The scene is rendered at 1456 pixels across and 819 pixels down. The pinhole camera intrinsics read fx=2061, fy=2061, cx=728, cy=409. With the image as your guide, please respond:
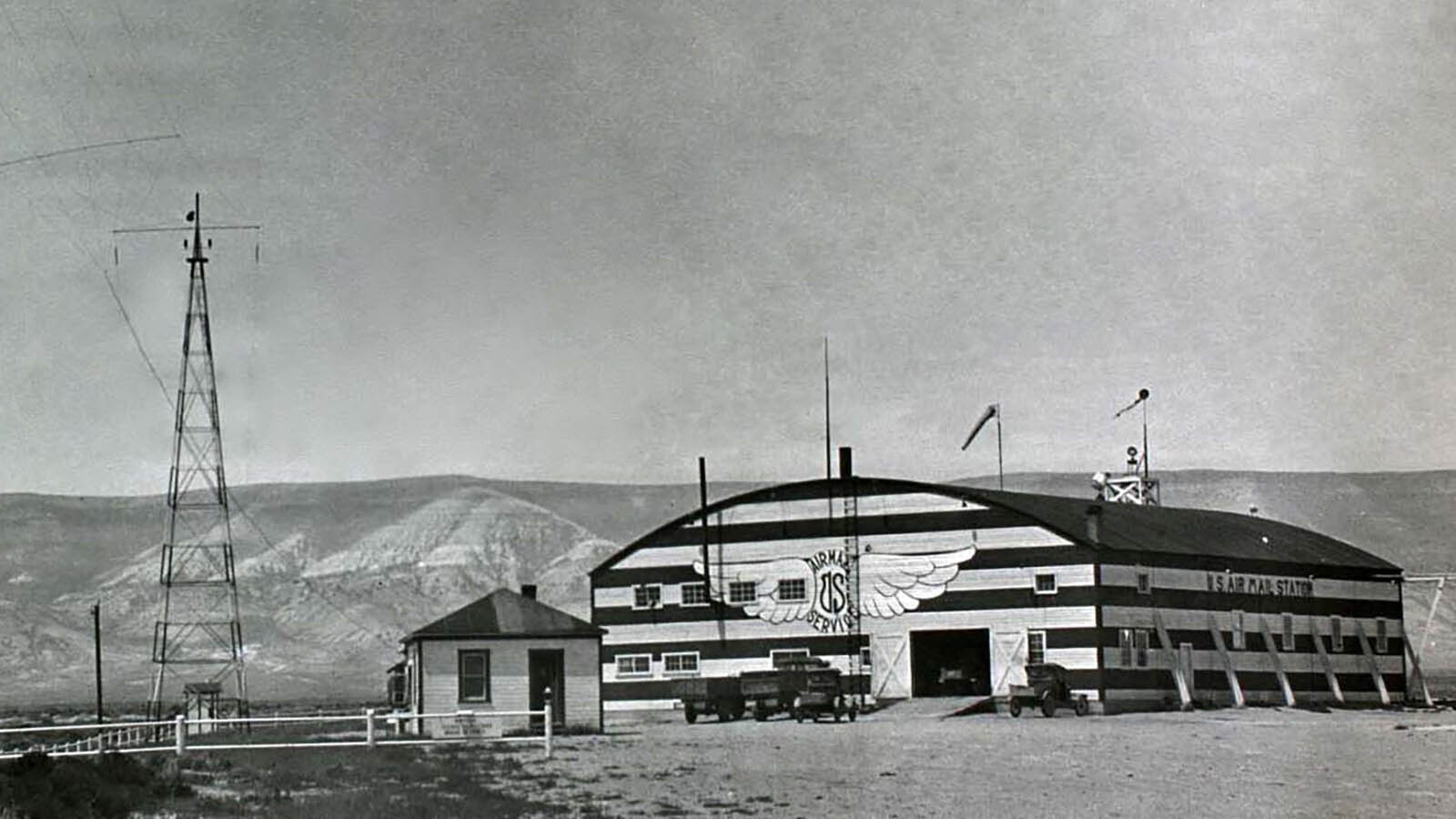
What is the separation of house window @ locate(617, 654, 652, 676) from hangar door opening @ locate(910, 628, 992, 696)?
25.3 feet

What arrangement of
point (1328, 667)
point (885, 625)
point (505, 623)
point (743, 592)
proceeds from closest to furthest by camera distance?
point (505, 623), point (885, 625), point (743, 592), point (1328, 667)

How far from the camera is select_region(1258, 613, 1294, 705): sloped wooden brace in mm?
56344

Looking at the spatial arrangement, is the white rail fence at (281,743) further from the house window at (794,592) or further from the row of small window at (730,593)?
the house window at (794,592)

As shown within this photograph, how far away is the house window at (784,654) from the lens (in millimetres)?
53369

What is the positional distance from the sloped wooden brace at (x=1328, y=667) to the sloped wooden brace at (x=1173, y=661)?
23.0 ft

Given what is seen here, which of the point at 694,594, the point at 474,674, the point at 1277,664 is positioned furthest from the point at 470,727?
the point at 1277,664

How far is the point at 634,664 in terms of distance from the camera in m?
57.5

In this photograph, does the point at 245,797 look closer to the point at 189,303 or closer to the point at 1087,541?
the point at 189,303

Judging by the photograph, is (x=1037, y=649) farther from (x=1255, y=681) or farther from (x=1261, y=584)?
(x=1261, y=584)

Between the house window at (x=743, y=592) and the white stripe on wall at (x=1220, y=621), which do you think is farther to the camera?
the house window at (x=743, y=592)

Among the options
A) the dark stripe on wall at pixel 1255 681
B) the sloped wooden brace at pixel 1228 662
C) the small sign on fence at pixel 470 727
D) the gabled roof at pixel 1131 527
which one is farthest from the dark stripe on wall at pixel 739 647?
the small sign on fence at pixel 470 727

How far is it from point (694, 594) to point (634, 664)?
269 centimetres

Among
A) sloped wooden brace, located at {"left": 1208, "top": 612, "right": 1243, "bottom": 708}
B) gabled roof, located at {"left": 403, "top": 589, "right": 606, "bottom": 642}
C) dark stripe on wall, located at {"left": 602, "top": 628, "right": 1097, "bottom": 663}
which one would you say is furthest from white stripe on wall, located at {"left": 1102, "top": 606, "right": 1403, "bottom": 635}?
gabled roof, located at {"left": 403, "top": 589, "right": 606, "bottom": 642}

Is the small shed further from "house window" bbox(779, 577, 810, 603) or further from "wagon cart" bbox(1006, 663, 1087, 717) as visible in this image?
"wagon cart" bbox(1006, 663, 1087, 717)
